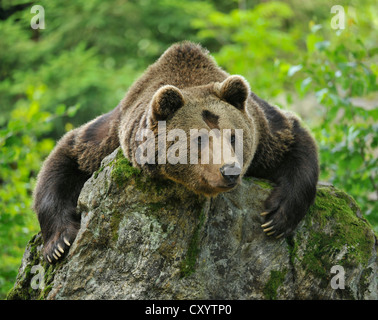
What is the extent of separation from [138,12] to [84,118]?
4.78m

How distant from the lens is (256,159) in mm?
5961

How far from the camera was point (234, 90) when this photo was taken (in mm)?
5098

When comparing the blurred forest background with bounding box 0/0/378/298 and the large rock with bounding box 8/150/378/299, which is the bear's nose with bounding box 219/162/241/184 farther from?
the blurred forest background with bounding box 0/0/378/298

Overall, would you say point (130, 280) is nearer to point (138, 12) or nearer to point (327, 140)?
point (327, 140)

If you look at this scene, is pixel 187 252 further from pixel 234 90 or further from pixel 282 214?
pixel 234 90

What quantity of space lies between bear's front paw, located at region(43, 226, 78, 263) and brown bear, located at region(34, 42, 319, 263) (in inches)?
0.4

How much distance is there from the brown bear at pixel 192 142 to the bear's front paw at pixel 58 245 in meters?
0.01

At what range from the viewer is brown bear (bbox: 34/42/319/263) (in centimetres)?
482

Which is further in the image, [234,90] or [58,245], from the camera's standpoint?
[58,245]

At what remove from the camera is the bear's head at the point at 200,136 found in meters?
4.55

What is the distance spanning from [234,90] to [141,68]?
1416 cm

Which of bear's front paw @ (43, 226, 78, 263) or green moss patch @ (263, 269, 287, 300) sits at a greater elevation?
bear's front paw @ (43, 226, 78, 263)

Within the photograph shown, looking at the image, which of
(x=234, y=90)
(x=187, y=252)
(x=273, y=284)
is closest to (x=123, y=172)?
(x=187, y=252)

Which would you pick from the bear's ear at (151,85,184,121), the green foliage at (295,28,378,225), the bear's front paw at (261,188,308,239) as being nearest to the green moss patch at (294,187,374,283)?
the bear's front paw at (261,188,308,239)
